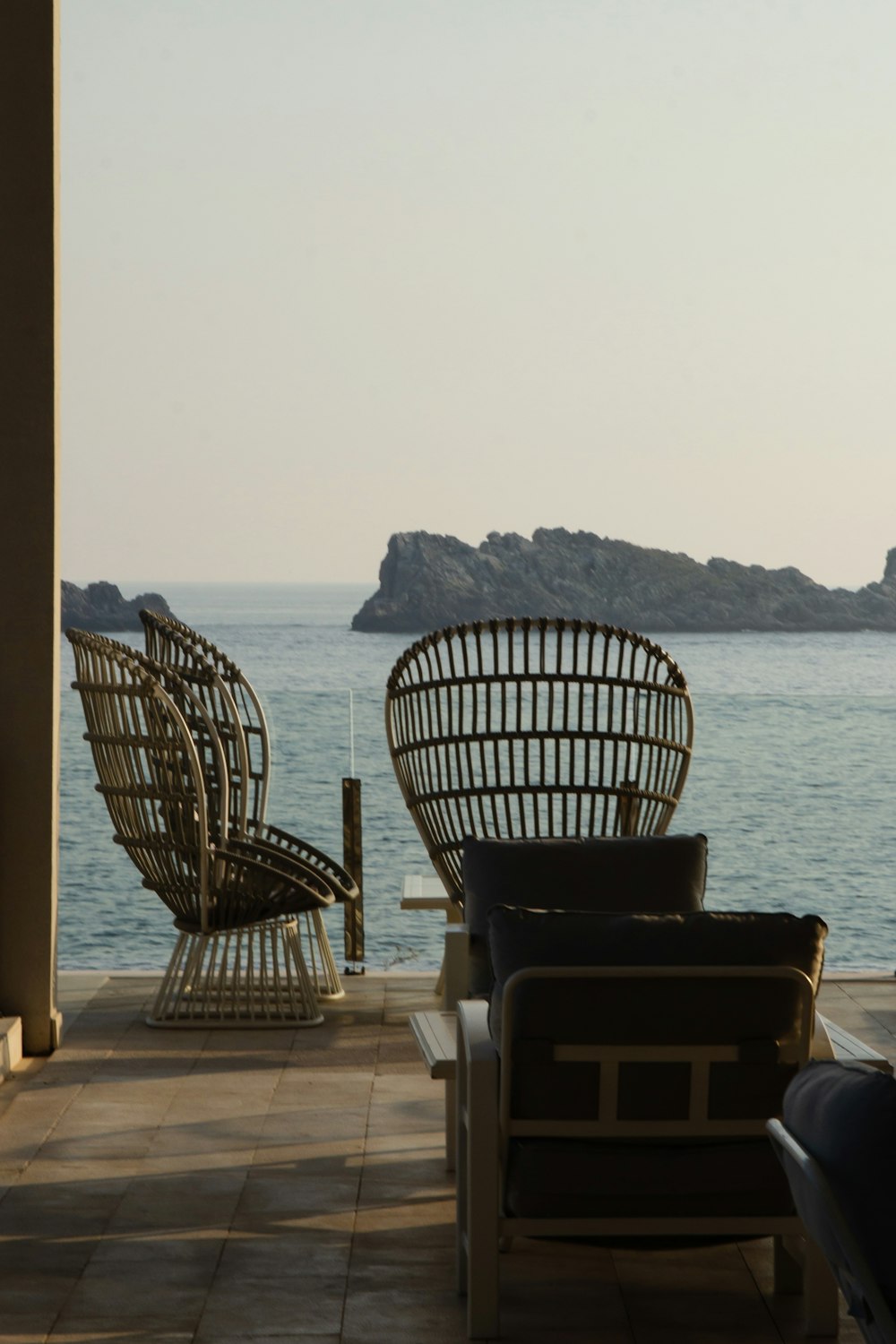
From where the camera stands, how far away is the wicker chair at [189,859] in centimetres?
441

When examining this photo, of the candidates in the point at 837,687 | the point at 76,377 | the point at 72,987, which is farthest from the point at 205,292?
the point at 72,987

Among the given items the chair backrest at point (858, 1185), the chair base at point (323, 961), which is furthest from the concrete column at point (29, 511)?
the chair backrest at point (858, 1185)

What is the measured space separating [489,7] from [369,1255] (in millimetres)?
18297

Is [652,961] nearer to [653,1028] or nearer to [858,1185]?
[653,1028]

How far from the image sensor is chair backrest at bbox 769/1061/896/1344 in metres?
1.54

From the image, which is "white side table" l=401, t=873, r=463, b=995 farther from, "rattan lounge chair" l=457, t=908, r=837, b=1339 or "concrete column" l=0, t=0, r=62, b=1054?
"rattan lounge chair" l=457, t=908, r=837, b=1339

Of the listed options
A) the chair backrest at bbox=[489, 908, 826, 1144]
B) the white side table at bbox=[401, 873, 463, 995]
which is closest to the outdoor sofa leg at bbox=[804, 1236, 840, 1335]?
the chair backrest at bbox=[489, 908, 826, 1144]

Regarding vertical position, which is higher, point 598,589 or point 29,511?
point 29,511

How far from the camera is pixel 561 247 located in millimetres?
23891

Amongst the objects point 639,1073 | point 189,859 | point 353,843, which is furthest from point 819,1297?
point 353,843

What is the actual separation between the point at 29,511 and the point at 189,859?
1079 millimetres

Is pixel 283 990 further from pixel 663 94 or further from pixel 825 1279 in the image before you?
pixel 663 94

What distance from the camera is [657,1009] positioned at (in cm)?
234

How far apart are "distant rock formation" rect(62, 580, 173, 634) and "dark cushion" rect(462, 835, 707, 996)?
12.9m
